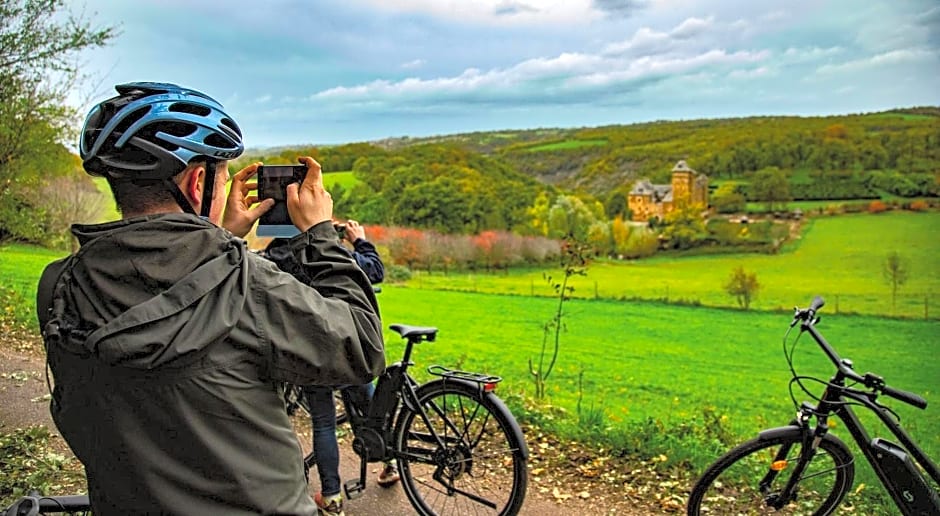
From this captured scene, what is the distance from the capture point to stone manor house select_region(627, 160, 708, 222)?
22500mm

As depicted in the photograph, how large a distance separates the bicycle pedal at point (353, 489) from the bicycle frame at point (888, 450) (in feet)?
6.16

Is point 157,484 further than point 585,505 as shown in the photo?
No

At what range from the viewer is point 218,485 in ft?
3.38

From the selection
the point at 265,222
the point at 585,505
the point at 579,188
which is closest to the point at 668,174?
the point at 579,188

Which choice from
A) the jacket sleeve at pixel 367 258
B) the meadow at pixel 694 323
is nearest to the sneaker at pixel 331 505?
the jacket sleeve at pixel 367 258

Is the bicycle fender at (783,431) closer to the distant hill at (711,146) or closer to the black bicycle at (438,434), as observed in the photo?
the black bicycle at (438,434)

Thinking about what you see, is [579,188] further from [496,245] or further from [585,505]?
[585,505]

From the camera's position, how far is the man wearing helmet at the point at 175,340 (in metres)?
0.98

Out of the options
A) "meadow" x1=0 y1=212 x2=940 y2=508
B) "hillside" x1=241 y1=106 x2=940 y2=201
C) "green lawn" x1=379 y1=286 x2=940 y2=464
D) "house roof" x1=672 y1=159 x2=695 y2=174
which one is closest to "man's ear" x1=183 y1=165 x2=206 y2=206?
"meadow" x1=0 y1=212 x2=940 y2=508

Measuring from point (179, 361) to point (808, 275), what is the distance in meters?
21.9

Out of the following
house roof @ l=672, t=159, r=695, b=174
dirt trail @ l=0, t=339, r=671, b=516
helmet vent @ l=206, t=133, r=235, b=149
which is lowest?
dirt trail @ l=0, t=339, r=671, b=516

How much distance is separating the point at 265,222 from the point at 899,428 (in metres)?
2.39

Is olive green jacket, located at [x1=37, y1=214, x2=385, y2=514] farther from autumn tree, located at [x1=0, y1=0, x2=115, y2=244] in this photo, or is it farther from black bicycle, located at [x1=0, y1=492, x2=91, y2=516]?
autumn tree, located at [x1=0, y1=0, x2=115, y2=244]

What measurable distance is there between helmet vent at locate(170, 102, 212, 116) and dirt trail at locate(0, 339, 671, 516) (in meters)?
2.47
